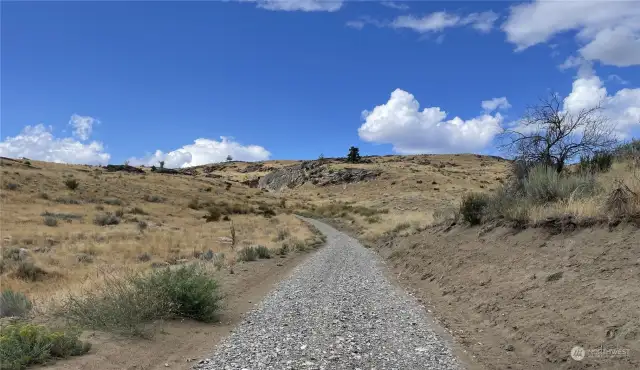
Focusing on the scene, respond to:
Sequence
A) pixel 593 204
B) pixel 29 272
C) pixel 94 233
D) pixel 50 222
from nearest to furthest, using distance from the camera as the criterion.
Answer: pixel 593 204 < pixel 29 272 < pixel 94 233 < pixel 50 222

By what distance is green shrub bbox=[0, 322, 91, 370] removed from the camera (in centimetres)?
591

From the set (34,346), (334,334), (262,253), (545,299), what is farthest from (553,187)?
(34,346)

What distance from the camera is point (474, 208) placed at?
61.1ft

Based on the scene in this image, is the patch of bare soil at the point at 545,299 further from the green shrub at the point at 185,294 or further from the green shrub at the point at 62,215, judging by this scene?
the green shrub at the point at 62,215

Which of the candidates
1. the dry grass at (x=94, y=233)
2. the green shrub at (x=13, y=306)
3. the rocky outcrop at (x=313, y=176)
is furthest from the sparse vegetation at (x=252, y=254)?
the rocky outcrop at (x=313, y=176)

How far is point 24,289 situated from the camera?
49.1 ft

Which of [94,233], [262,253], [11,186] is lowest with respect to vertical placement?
[262,253]

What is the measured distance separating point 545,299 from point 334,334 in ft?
13.2

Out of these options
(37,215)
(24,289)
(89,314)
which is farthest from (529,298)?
(37,215)

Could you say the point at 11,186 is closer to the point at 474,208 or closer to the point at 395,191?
the point at 474,208

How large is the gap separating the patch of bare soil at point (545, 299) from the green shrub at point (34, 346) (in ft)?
19.7

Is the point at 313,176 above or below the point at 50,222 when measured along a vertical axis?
above

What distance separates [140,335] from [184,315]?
70.7 inches

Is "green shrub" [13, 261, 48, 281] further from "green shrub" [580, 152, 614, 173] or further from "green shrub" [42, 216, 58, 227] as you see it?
"green shrub" [580, 152, 614, 173]
